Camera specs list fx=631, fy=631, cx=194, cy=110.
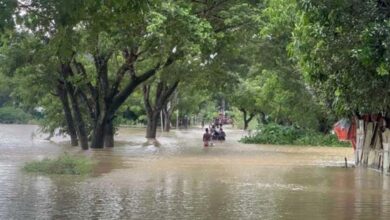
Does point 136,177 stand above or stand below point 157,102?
below

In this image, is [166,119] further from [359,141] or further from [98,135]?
[359,141]

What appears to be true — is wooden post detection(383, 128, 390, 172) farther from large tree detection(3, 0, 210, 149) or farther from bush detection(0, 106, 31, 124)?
bush detection(0, 106, 31, 124)

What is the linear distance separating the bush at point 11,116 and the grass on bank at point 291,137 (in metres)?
50.3

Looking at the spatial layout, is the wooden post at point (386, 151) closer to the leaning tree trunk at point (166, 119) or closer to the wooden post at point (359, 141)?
the wooden post at point (359, 141)

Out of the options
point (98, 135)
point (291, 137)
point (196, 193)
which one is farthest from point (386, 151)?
point (291, 137)

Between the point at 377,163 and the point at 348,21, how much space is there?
41.5 ft

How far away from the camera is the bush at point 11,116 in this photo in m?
86.5

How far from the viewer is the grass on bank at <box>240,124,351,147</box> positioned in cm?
4088

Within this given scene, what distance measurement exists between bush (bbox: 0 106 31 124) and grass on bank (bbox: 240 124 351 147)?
50.3 metres

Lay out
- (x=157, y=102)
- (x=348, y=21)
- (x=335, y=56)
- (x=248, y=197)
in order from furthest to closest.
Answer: (x=157, y=102) < (x=248, y=197) < (x=335, y=56) < (x=348, y=21)

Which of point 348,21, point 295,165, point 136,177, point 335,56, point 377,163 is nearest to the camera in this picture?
point 348,21

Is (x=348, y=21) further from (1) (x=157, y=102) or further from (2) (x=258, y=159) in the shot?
(1) (x=157, y=102)

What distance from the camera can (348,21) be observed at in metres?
10.4

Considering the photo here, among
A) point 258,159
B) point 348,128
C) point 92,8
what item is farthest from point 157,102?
point 92,8
